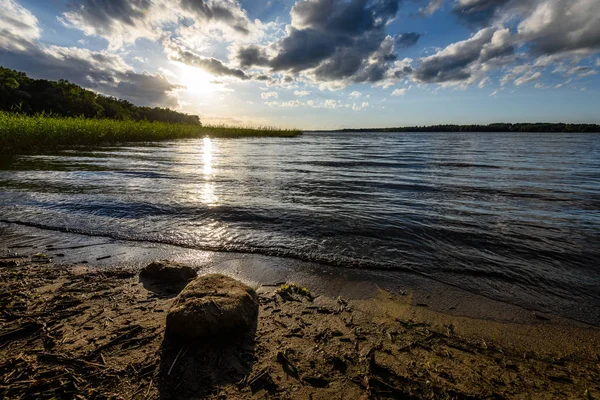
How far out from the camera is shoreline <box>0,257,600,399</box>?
1.91 meters

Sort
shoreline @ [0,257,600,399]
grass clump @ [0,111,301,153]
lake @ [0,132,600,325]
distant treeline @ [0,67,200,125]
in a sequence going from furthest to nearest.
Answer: distant treeline @ [0,67,200,125]
grass clump @ [0,111,301,153]
lake @ [0,132,600,325]
shoreline @ [0,257,600,399]

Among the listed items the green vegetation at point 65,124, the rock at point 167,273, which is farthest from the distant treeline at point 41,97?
the rock at point 167,273

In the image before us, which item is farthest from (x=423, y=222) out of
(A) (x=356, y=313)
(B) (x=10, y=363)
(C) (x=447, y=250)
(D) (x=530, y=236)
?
(B) (x=10, y=363)

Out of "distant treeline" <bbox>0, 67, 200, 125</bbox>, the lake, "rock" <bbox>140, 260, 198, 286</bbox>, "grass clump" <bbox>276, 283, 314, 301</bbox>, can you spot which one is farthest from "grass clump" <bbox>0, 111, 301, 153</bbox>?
"distant treeline" <bbox>0, 67, 200, 125</bbox>

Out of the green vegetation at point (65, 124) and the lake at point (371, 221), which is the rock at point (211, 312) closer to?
the lake at point (371, 221)

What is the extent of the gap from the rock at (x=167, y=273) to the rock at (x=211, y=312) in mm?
687

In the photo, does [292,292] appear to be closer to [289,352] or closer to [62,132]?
[289,352]

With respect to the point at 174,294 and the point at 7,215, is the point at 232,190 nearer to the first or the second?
the point at 7,215

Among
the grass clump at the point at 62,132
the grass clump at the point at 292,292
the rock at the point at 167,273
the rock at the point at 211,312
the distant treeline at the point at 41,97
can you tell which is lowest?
the grass clump at the point at 292,292

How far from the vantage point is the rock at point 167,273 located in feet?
10.9

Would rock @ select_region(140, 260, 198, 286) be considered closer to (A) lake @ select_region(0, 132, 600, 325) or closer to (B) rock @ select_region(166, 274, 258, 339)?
(B) rock @ select_region(166, 274, 258, 339)

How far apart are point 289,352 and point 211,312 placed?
70 cm

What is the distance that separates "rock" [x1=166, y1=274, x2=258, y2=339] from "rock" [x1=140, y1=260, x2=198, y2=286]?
2.25 ft

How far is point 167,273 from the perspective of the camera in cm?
336
